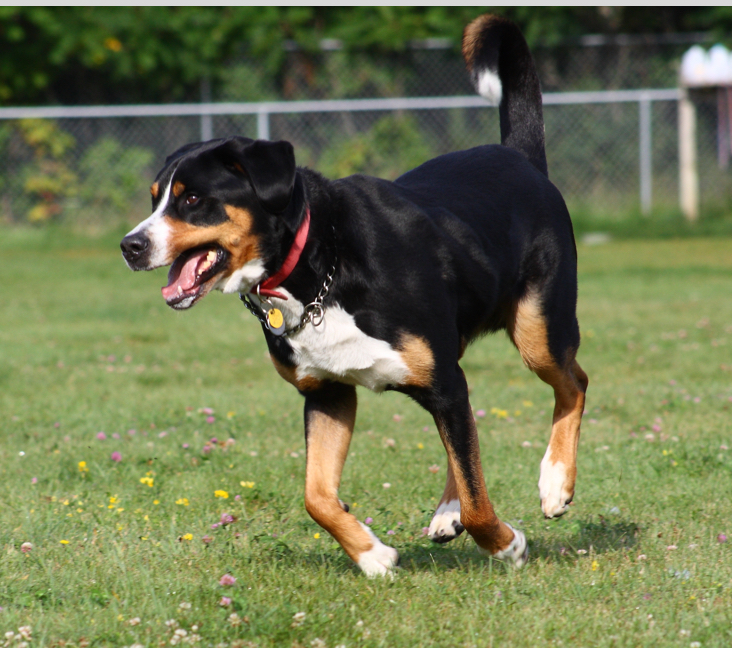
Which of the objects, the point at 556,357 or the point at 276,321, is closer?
the point at 276,321

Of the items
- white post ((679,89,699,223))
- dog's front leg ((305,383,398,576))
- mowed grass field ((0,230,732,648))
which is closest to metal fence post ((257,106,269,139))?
white post ((679,89,699,223))

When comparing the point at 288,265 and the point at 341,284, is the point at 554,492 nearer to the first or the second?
the point at 341,284

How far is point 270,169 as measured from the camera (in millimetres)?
3303

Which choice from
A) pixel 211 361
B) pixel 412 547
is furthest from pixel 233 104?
pixel 412 547

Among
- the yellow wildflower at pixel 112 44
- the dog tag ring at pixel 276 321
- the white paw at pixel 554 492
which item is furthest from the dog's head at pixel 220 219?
the yellow wildflower at pixel 112 44

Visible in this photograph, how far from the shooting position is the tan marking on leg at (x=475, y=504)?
348 centimetres

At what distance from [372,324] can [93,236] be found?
1373cm

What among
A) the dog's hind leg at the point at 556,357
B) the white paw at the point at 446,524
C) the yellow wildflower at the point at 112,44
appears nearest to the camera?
the white paw at the point at 446,524

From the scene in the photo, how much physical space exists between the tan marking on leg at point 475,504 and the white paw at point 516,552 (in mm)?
14

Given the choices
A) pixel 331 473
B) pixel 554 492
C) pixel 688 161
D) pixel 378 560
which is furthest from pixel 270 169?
pixel 688 161

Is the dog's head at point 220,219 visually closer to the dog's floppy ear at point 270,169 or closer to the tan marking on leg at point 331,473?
the dog's floppy ear at point 270,169

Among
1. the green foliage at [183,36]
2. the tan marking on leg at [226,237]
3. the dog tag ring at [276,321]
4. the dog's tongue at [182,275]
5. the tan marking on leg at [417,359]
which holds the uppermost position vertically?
the green foliage at [183,36]

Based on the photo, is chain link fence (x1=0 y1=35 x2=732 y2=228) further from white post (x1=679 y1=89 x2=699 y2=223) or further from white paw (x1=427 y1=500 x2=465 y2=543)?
white paw (x1=427 y1=500 x2=465 y2=543)

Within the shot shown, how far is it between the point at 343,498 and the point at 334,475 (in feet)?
2.77
